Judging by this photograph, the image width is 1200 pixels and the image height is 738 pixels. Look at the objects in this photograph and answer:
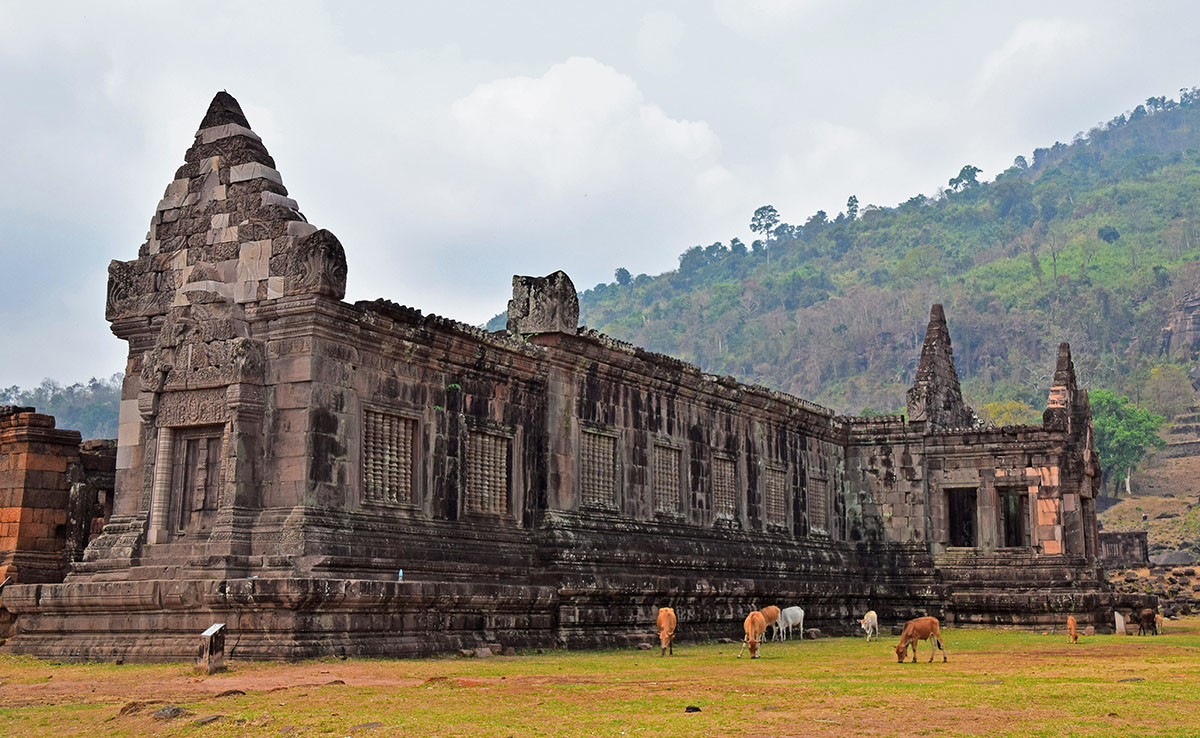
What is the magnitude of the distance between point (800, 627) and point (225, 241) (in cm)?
1326

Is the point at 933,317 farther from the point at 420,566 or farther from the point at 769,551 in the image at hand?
the point at 420,566

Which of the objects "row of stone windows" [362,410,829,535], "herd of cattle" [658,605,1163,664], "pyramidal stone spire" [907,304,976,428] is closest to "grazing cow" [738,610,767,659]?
"herd of cattle" [658,605,1163,664]

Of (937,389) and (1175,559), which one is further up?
(937,389)

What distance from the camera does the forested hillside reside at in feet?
444

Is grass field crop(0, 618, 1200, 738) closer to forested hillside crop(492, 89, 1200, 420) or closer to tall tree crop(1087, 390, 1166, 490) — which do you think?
tall tree crop(1087, 390, 1166, 490)

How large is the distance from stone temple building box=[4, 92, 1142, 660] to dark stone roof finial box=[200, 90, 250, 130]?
53 mm

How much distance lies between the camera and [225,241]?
Result: 749 inches

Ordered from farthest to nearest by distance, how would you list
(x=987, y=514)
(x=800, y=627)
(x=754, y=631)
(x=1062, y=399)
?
(x=1062, y=399)
(x=987, y=514)
(x=800, y=627)
(x=754, y=631)

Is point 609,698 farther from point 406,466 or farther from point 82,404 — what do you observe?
point 82,404

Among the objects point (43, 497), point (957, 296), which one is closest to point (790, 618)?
point (43, 497)

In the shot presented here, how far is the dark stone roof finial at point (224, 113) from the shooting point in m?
19.7

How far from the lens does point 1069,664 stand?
17.2 m

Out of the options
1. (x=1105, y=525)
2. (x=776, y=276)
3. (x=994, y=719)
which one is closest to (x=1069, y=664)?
(x=994, y=719)

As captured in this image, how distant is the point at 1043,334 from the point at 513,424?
411 feet
